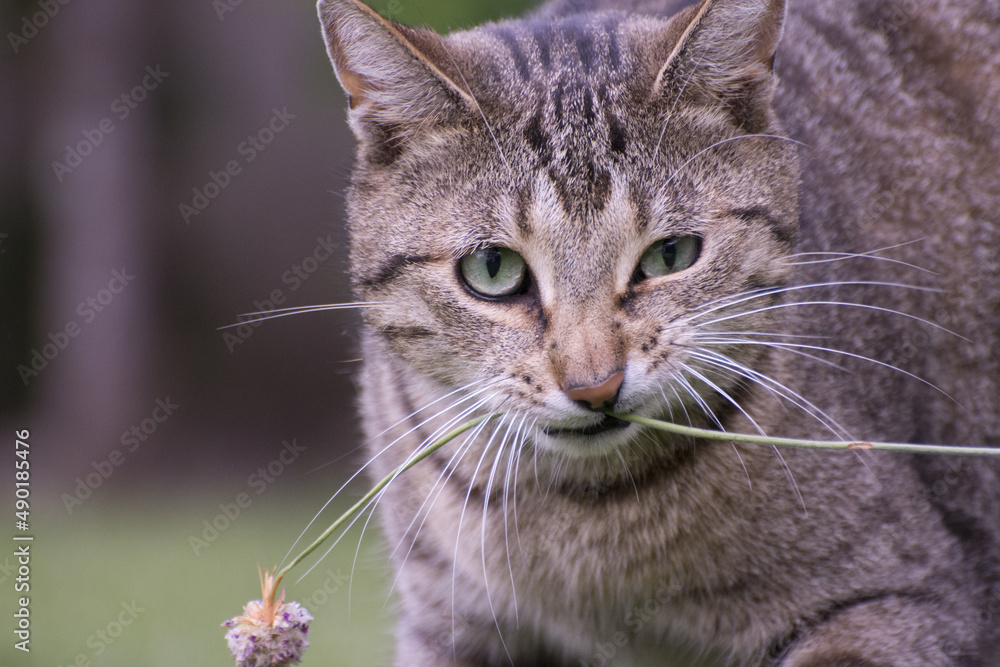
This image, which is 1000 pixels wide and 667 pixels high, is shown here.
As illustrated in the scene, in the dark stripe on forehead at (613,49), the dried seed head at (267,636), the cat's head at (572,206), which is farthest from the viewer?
Answer: the dark stripe on forehead at (613,49)

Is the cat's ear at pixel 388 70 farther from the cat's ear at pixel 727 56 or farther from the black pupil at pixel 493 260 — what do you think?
the cat's ear at pixel 727 56

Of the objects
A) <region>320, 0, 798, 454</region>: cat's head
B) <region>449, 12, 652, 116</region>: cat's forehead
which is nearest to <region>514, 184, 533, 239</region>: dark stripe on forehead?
<region>320, 0, 798, 454</region>: cat's head

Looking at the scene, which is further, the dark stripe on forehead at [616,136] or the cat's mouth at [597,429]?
the dark stripe on forehead at [616,136]

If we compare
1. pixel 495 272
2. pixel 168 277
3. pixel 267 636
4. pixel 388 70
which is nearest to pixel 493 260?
pixel 495 272

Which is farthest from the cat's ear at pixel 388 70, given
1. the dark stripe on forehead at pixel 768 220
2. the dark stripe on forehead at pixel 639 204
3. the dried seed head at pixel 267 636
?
the dried seed head at pixel 267 636


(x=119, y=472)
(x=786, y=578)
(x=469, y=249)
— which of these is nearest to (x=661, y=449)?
(x=786, y=578)

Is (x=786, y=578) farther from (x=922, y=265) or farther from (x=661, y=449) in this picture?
(x=922, y=265)

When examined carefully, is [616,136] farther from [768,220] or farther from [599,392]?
[599,392]
